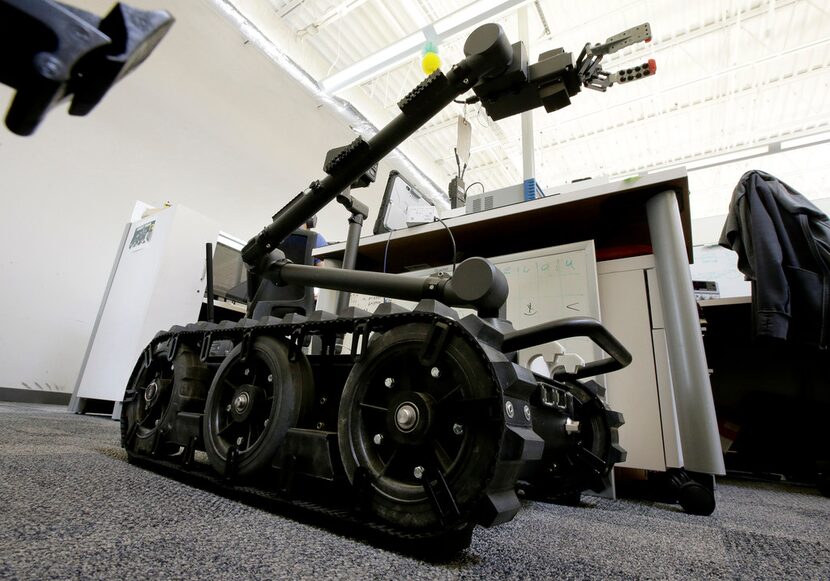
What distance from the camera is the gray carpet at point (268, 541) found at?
14.7 inches

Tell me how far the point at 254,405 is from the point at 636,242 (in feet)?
4.70

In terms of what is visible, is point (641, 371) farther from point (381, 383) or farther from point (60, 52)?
point (60, 52)

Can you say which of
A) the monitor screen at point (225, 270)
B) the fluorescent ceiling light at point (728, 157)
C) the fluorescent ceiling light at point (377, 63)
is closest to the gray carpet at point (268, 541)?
the monitor screen at point (225, 270)

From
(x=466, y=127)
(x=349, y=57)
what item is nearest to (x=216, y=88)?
(x=349, y=57)

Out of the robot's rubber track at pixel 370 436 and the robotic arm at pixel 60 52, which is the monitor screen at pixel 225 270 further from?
the robotic arm at pixel 60 52

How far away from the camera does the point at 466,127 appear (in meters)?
1.75

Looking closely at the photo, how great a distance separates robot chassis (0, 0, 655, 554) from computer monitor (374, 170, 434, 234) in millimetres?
894

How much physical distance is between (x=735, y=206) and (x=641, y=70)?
1.59 m

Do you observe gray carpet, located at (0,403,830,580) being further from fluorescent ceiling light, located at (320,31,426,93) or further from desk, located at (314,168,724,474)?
fluorescent ceiling light, located at (320,31,426,93)

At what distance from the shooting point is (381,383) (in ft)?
1.91

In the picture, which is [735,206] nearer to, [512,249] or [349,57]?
[512,249]

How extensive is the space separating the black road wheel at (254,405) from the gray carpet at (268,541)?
74mm

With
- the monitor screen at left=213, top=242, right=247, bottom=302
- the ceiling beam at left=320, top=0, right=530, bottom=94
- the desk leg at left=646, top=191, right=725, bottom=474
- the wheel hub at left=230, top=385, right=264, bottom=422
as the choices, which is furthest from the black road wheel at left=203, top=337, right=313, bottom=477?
the ceiling beam at left=320, top=0, right=530, bottom=94

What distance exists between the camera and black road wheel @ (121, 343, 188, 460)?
2.68 feet
